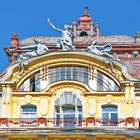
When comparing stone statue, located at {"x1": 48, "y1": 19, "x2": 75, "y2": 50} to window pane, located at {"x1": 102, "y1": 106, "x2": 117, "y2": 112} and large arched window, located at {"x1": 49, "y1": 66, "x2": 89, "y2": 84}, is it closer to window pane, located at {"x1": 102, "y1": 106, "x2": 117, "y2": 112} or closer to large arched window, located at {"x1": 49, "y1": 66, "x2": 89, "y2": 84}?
large arched window, located at {"x1": 49, "y1": 66, "x2": 89, "y2": 84}

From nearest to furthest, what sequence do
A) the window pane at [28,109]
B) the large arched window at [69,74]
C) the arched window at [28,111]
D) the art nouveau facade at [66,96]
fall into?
the art nouveau facade at [66,96]
the arched window at [28,111]
the window pane at [28,109]
the large arched window at [69,74]

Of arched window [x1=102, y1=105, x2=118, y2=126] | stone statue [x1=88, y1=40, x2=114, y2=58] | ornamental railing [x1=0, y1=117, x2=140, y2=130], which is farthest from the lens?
stone statue [x1=88, y1=40, x2=114, y2=58]

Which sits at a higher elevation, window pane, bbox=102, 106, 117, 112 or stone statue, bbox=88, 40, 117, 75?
stone statue, bbox=88, 40, 117, 75

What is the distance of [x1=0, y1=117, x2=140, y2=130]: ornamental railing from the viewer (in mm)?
41875

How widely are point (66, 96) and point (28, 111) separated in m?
2.33

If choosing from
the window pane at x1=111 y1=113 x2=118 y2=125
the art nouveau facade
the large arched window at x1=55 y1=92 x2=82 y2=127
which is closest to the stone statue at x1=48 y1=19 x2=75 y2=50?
the art nouveau facade

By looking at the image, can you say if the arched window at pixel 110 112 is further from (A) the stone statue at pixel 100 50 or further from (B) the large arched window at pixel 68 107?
(A) the stone statue at pixel 100 50

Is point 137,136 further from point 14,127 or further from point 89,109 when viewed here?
point 14,127

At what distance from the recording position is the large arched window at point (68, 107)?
4312 centimetres

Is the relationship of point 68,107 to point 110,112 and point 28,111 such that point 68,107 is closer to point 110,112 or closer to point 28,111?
point 28,111

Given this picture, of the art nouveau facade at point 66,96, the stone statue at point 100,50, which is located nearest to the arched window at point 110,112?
the art nouveau facade at point 66,96

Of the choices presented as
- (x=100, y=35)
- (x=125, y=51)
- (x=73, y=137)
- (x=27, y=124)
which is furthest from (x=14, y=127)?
(x=100, y=35)

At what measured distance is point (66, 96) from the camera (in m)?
43.6

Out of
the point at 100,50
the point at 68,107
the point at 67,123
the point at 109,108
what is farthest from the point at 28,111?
the point at 100,50
